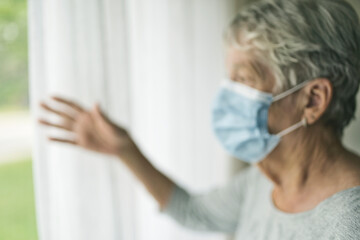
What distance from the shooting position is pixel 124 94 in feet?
4.22

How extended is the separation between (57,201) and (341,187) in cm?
75

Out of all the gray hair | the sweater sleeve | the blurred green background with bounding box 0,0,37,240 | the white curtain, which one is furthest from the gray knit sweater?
the blurred green background with bounding box 0,0,37,240

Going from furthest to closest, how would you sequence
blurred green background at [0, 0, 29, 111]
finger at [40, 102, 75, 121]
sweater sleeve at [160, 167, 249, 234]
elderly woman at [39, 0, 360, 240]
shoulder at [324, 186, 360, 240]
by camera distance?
1. blurred green background at [0, 0, 29, 111]
2. sweater sleeve at [160, 167, 249, 234]
3. finger at [40, 102, 75, 121]
4. elderly woman at [39, 0, 360, 240]
5. shoulder at [324, 186, 360, 240]

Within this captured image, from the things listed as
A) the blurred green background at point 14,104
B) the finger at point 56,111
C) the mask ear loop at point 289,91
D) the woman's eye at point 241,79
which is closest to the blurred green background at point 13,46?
the blurred green background at point 14,104

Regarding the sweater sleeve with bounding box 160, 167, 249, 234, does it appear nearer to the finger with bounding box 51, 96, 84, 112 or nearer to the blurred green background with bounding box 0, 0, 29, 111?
the finger with bounding box 51, 96, 84, 112

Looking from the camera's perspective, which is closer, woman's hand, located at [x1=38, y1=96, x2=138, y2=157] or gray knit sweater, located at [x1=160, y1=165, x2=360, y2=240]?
gray knit sweater, located at [x1=160, y1=165, x2=360, y2=240]

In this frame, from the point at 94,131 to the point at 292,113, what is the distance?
56 cm

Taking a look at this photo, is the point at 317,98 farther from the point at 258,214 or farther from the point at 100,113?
the point at 100,113

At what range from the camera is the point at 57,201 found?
1132mm

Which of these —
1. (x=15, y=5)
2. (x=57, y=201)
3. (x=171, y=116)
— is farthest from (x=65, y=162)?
(x=15, y=5)

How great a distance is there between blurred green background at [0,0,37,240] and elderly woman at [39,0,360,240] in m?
0.54

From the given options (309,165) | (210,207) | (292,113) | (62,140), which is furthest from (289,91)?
(62,140)

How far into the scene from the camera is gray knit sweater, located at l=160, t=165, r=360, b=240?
843 millimetres

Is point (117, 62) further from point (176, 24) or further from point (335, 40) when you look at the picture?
point (335, 40)
